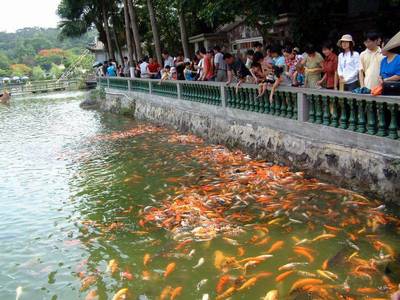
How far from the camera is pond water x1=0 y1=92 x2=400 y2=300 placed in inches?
201

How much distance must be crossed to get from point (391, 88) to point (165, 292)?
448 centimetres

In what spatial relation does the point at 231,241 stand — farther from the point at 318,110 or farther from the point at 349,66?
the point at 349,66

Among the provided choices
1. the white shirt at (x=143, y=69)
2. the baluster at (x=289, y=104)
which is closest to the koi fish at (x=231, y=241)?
the baluster at (x=289, y=104)

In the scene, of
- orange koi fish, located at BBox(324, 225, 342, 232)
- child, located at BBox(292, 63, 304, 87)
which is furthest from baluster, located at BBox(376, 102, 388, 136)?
child, located at BBox(292, 63, 304, 87)

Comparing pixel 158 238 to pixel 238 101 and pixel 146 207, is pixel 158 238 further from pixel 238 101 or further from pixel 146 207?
pixel 238 101

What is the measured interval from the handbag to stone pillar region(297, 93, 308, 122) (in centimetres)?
205

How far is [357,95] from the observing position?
6.98 m

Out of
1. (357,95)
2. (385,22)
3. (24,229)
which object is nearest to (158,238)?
(24,229)

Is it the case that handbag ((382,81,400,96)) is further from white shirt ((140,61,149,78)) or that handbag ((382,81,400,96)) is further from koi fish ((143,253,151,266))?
white shirt ((140,61,149,78))

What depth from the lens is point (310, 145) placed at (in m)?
8.42

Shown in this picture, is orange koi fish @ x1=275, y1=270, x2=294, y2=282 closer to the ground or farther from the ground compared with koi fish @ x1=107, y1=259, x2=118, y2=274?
farther from the ground

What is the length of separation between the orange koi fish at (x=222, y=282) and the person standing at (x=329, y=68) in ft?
16.2

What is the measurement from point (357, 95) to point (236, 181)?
3.01 m

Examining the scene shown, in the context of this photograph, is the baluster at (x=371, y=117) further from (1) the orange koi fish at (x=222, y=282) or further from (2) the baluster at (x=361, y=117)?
(1) the orange koi fish at (x=222, y=282)
